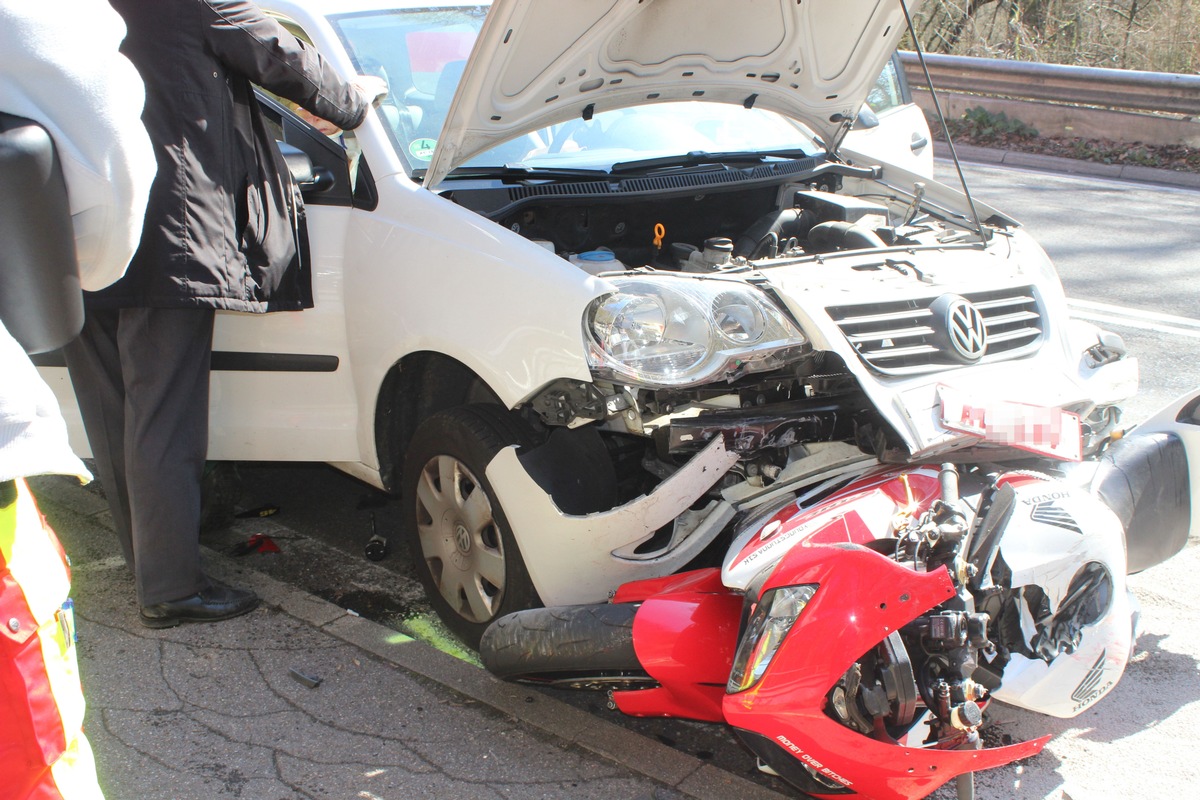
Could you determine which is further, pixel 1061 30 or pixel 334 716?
pixel 1061 30

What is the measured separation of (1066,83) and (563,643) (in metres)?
11.4

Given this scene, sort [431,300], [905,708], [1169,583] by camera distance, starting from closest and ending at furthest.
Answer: [905,708]
[431,300]
[1169,583]

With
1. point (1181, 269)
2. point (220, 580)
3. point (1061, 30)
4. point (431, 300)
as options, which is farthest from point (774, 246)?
point (1061, 30)

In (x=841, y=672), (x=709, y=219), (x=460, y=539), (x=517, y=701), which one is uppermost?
(x=709, y=219)

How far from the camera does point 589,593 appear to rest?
2.92 m

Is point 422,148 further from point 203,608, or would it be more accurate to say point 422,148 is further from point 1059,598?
point 1059,598

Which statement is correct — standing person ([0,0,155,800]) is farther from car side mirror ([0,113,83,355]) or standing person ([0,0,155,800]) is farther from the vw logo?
the vw logo

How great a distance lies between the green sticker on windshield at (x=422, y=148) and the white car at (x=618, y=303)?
0.02m

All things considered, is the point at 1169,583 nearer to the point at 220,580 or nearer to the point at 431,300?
the point at 431,300

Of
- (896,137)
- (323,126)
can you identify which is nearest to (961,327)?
(323,126)

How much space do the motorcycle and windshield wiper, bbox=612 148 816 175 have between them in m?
1.54

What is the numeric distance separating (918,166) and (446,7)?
234cm

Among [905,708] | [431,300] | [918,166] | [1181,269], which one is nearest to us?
[905,708]

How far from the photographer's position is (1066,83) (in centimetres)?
1211
